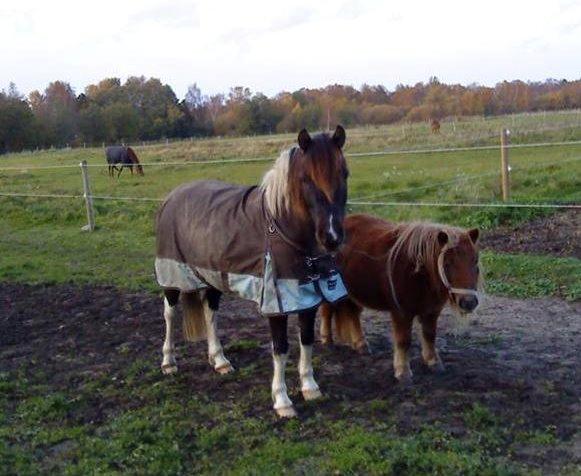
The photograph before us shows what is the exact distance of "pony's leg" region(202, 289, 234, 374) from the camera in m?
5.05

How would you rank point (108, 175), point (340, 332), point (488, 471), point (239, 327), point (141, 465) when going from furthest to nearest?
1. point (108, 175)
2. point (239, 327)
3. point (340, 332)
4. point (141, 465)
5. point (488, 471)

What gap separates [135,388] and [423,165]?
16328 millimetres

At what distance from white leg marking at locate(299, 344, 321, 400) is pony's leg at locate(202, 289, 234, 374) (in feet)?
2.65

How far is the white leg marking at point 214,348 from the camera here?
5.05 m

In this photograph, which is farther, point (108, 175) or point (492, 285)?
point (108, 175)

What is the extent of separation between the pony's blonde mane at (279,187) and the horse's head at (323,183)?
0.10m

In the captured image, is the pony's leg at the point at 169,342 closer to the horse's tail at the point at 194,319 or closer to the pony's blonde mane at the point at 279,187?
the horse's tail at the point at 194,319

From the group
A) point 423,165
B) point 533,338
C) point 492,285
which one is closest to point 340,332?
point 533,338

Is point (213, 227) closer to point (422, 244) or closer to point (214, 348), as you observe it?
point (214, 348)

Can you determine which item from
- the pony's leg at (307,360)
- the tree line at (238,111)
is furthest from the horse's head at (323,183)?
the tree line at (238,111)

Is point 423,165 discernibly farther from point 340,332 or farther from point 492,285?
point 340,332

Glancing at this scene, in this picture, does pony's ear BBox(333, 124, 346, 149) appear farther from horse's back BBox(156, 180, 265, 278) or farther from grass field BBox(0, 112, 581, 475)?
grass field BBox(0, 112, 581, 475)

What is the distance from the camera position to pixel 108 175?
86.5 ft

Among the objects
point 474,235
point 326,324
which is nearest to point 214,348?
point 326,324
